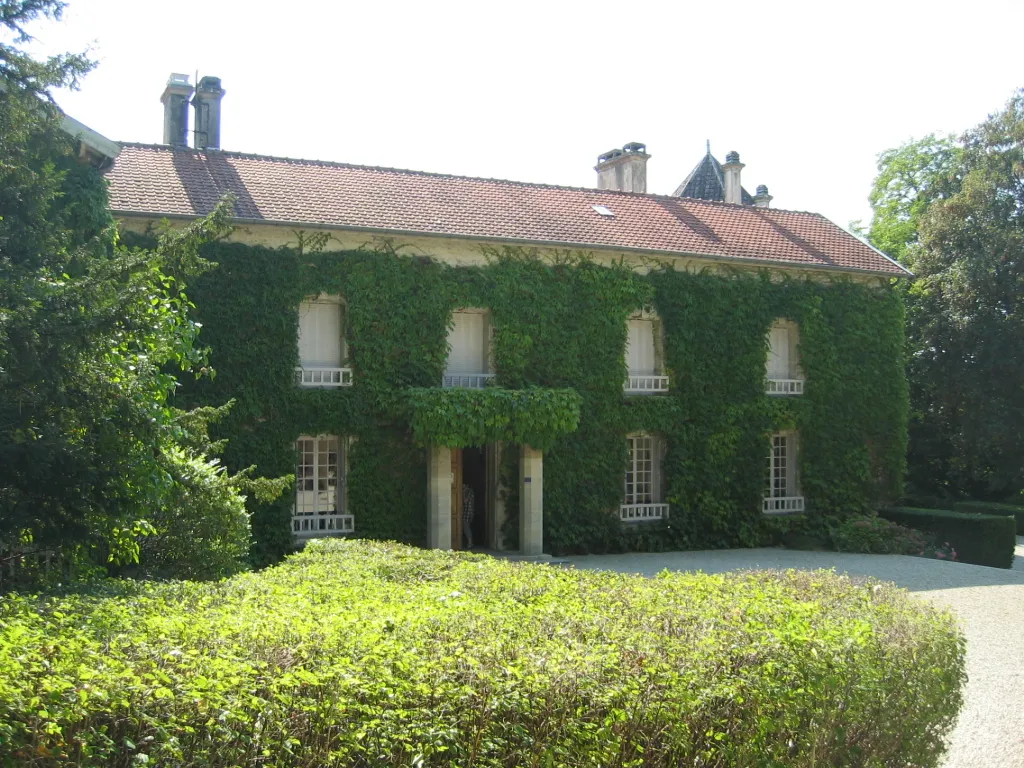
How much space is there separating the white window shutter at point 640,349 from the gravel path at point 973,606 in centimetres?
410

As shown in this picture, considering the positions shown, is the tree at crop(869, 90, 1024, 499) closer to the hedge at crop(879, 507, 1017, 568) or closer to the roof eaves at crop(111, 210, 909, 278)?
the roof eaves at crop(111, 210, 909, 278)

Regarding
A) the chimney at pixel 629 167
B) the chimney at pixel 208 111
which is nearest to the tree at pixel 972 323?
the chimney at pixel 629 167

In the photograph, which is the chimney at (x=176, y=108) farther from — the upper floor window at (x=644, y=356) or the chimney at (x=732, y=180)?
the chimney at (x=732, y=180)

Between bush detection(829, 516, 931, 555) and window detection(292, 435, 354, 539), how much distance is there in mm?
11017

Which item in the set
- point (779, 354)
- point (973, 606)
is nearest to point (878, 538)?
point (779, 354)

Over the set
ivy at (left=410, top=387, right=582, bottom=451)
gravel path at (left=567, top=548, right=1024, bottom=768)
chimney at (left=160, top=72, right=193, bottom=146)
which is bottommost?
gravel path at (left=567, top=548, right=1024, bottom=768)

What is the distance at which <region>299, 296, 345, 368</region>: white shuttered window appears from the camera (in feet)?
64.1

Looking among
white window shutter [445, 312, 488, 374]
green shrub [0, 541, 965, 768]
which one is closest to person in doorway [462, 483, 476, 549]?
white window shutter [445, 312, 488, 374]

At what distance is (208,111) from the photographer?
Answer: 23906mm

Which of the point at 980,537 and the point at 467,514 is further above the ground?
the point at 467,514

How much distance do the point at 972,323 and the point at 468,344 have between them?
1691cm

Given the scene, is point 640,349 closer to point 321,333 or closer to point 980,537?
point 321,333

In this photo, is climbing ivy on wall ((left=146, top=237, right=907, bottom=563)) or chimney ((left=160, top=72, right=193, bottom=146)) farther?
chimney ((left=160, top=72, right=193, bottom=146))

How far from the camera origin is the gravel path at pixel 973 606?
27.9ft
